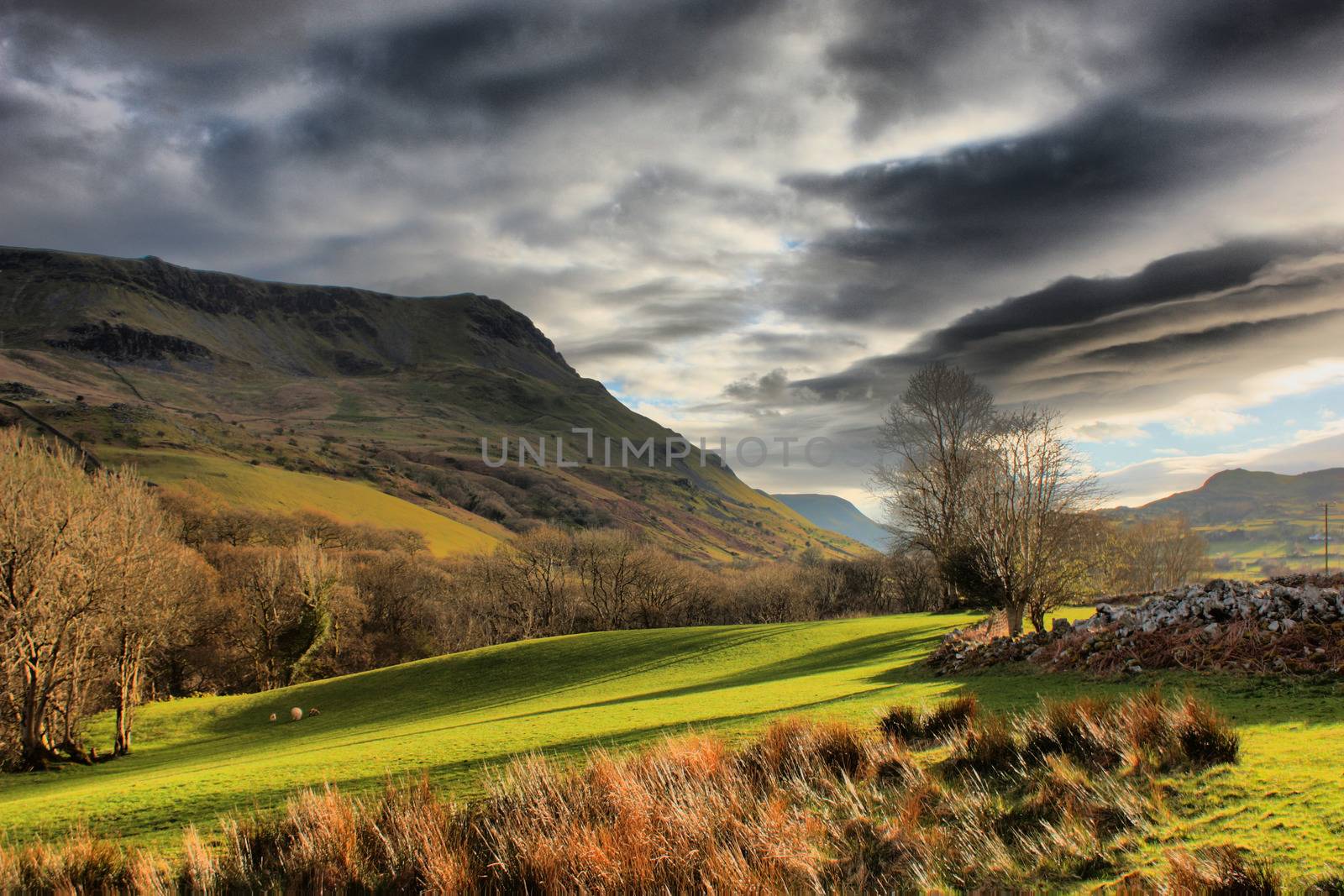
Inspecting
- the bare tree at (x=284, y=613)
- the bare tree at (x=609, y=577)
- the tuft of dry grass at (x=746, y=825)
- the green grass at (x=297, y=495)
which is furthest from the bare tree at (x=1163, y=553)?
the green grass at (x=297, y=495)

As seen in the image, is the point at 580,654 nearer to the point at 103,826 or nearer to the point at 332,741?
the point at 332,741

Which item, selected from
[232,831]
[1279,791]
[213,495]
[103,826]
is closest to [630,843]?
[232,831]

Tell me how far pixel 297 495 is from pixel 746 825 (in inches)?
5382

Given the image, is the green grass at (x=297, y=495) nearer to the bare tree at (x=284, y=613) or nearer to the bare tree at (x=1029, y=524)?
the bare tree at (x=284, y=613)

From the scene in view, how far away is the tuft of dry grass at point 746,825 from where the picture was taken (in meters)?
6.64

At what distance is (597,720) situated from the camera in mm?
17375

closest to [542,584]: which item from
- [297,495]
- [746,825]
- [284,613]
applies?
[284,613]

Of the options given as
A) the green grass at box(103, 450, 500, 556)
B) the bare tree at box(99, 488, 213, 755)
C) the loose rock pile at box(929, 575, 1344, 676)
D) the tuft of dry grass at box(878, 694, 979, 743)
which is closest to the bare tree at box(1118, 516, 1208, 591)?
the loose rock pile at box(929, 575, 1344, 676)

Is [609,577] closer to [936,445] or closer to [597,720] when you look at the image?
[936,445]

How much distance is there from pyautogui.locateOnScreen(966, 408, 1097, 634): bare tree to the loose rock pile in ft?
16.4

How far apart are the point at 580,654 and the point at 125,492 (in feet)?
78.4

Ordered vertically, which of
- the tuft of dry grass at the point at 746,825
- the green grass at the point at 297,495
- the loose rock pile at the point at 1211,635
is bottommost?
the tuft of dry grass at the point at 746,825

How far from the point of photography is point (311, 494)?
12950 cm

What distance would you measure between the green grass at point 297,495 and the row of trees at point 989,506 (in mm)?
93214
